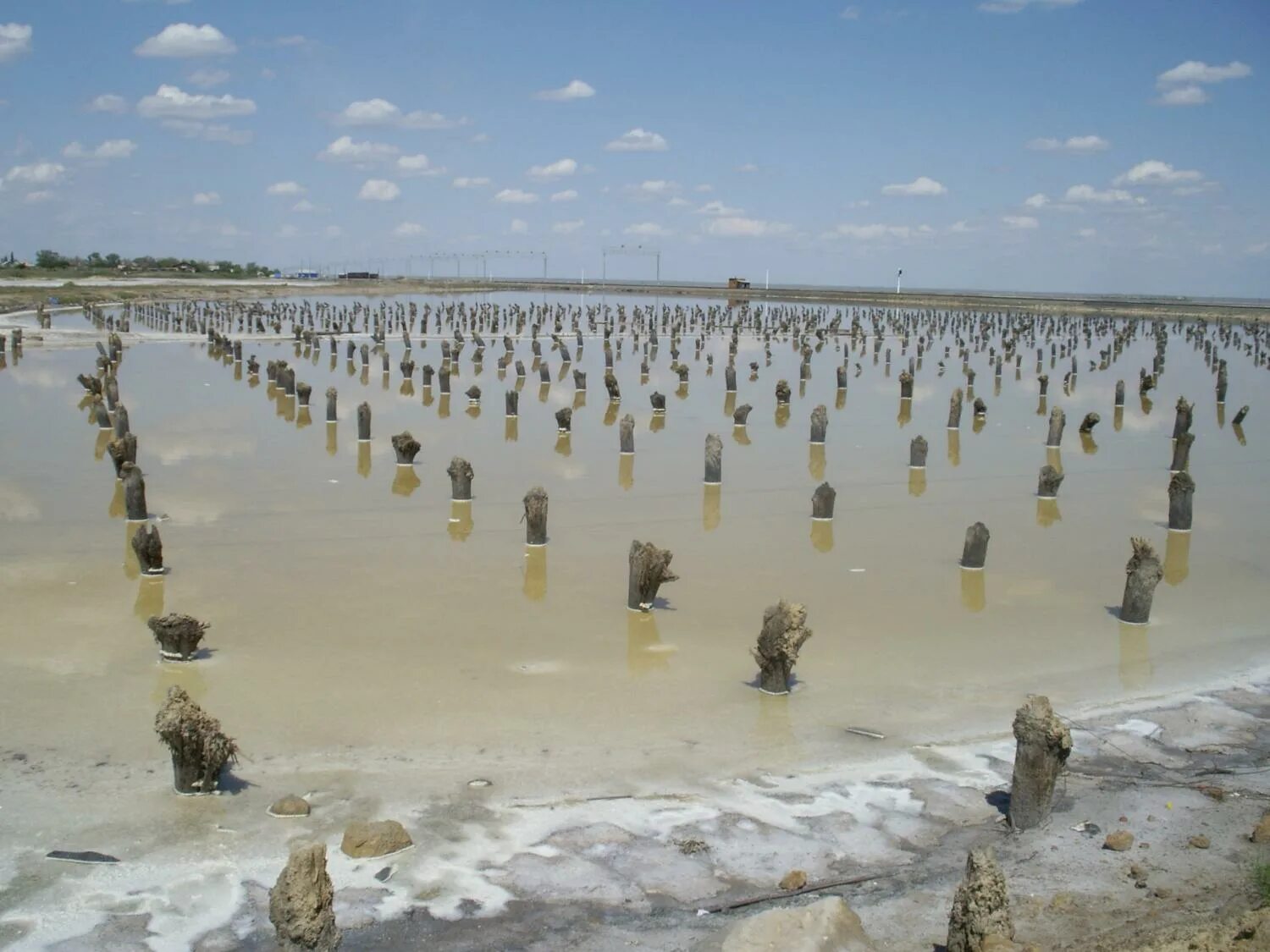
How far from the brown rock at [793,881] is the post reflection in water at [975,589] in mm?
6192

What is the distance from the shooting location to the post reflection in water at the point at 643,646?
992cm

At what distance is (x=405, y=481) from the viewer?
17.8m

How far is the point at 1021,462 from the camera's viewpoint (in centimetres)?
2106

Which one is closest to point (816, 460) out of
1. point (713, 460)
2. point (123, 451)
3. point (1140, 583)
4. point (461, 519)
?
point (713, 460)

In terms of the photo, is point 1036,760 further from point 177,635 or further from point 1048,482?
point 1048,482

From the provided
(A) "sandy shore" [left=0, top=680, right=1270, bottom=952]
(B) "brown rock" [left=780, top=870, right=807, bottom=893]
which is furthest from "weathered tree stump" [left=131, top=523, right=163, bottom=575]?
(B) "brown rock" [left=780, top=870, right=807, bottom=893]

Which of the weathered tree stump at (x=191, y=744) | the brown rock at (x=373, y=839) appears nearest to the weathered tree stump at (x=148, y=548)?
the weathered tree stump at (x=191, y=744)

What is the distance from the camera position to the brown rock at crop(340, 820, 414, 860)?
643cm

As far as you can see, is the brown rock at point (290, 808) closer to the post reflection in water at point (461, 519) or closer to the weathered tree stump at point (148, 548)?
the weathered tree stump at point (148, 548)

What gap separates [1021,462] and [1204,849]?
15.2 meters

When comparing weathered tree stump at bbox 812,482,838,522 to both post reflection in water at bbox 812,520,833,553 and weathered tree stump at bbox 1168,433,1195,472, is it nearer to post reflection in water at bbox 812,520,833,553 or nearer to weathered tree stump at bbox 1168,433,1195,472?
post reflection in water at bbox 812,520,833,553

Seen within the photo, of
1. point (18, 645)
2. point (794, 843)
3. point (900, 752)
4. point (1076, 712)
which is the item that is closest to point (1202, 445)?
point (1076, 712)

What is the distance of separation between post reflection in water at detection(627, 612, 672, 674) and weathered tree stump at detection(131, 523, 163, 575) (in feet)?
15.9

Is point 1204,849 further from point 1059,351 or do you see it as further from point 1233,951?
point 1059,351
